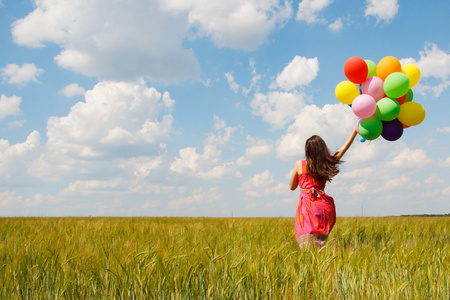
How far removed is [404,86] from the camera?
4.07 m

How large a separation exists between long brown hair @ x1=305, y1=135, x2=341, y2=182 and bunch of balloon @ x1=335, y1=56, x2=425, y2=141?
1.92 feet

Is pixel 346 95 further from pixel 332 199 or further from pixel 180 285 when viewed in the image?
pixel 180 285

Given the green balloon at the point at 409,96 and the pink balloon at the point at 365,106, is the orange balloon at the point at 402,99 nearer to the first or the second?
the green balloon at the point at 409,96

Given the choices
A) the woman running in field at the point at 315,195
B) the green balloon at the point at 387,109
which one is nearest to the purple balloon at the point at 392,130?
the green balloon at the point at 387,109

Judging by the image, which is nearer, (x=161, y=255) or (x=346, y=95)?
(x=161, y=255)

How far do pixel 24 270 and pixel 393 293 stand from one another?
2708 millimetres

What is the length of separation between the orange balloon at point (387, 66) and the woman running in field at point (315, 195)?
1.35 meters

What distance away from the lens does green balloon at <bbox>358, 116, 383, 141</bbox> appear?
13.5 feet

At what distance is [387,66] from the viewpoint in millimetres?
4418

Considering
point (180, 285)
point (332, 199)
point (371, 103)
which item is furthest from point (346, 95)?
point (180, 285)

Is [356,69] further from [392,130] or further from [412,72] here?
[392,130]

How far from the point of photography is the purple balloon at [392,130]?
4336mm

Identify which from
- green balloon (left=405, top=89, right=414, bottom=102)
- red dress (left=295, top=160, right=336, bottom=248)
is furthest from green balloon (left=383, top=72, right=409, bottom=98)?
red dress (left=295, top=160, right=336, bottom=248)

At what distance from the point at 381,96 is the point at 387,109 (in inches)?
11.6
